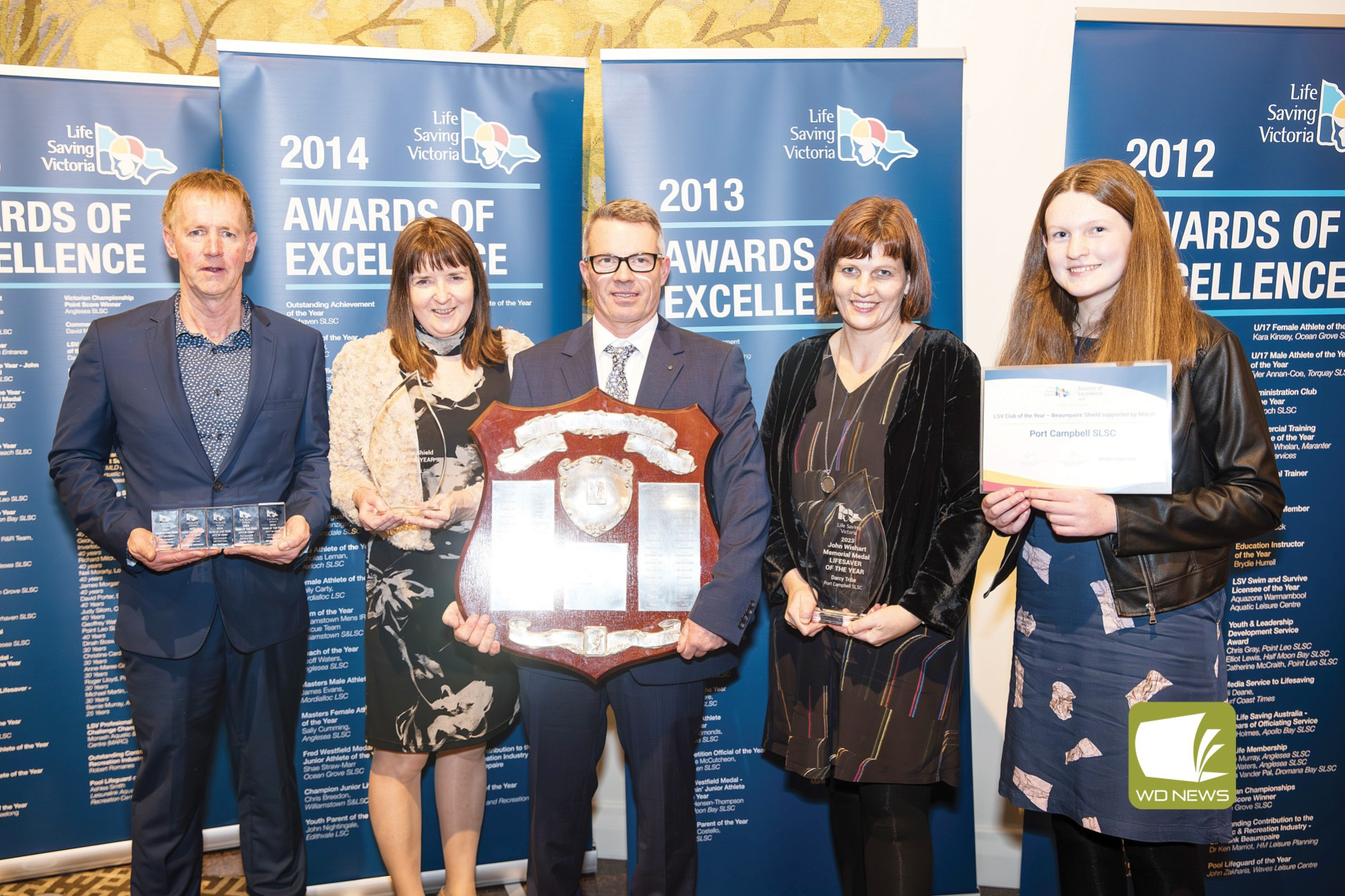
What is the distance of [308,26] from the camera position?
3240 mm

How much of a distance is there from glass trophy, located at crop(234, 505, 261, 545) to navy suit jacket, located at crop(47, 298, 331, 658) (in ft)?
0.35

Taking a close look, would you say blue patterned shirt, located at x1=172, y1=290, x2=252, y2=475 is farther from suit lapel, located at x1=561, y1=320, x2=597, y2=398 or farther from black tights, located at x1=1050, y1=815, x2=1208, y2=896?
black tights, located at x1=1050, y1=815, x2=1208, y2=896

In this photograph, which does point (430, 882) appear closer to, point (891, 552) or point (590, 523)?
point (590, 523)

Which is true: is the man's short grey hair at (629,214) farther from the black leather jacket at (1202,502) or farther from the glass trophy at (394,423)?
the black leather jacket at (1202,502)

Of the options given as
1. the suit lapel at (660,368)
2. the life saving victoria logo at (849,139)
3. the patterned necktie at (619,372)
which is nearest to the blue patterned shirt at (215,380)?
the patterned necktie at (619,372)

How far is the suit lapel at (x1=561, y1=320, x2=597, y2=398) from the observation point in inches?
88.0

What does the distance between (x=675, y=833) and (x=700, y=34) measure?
295 centimetres

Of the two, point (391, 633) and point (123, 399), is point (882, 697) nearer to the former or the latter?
point (391, 633)

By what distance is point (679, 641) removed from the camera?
2033 mm

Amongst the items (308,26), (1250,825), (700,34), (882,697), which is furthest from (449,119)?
(1250,825)

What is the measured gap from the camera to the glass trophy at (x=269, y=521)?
232 cm

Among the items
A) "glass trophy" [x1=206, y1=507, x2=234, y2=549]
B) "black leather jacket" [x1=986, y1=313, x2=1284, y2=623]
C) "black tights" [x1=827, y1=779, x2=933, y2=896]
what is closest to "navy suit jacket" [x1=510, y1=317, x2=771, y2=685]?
"black tights" [x1=827, y1=779, x2=933, y2=896]

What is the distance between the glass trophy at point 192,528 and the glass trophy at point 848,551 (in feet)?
5.61

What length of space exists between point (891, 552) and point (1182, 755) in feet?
2.56
